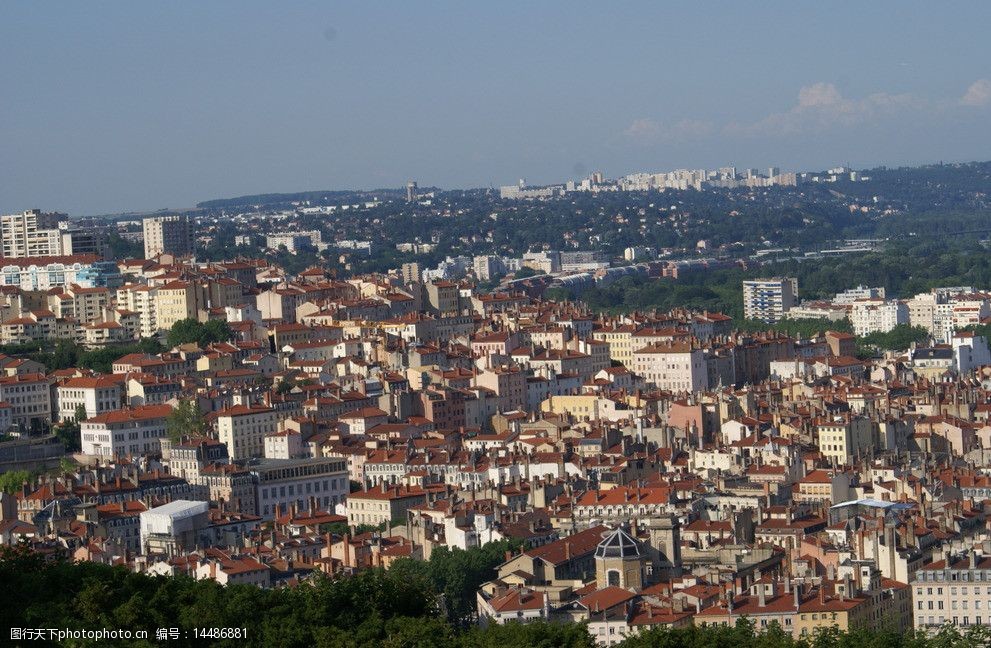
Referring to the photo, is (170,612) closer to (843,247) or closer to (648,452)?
(648,452)

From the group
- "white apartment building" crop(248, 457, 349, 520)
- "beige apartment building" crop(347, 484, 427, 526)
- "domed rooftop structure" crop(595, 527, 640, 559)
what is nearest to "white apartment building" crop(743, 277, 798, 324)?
"white apartment building" crop(248, 457, 349, 520)

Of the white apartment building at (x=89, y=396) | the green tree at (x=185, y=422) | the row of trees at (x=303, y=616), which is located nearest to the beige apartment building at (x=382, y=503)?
the green tree at (x=185, y=422)

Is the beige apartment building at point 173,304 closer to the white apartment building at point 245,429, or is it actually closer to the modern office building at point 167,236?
the white apartment building at point 245,429

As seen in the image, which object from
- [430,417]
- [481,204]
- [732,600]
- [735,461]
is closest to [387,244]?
[481,204]

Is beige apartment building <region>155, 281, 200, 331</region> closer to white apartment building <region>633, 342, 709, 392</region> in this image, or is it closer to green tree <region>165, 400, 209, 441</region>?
white apartment building <region>633, 342, 709, 392</region>

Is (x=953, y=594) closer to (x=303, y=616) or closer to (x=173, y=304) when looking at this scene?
(x=303, y=616)

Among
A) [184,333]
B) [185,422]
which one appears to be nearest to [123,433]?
[185,422]

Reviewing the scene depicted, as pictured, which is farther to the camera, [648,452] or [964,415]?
[964,415]
